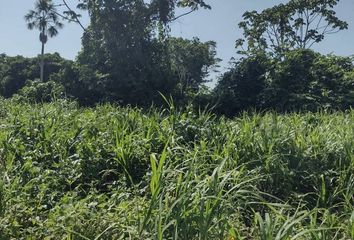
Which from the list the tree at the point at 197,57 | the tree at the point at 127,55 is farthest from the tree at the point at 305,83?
the tree at the point at 197,57

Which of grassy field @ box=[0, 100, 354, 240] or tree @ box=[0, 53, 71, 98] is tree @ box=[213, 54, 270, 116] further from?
tree @ box=[0, 53, 71, 98]

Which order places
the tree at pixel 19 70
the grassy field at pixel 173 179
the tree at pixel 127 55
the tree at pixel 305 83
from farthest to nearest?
the tree at pixel 19 70 < the tree at pixel 127 55 < the tree at pixel 305 83 < the grassy field at pixel 173 179

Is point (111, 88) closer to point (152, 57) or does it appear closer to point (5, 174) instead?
point (152, 57)

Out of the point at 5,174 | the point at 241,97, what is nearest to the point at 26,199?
the point at 5,174

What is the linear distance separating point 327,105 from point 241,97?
3.09 meters

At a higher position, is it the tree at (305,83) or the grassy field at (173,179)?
the tree at (305,83)

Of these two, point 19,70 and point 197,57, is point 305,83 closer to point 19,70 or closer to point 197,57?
point 197,57

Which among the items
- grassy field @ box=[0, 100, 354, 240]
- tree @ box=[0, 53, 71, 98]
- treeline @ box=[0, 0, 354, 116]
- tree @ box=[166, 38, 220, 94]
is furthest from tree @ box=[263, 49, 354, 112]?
tree @ box=[0, 53, 71, 98]

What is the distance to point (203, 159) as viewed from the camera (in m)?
3.42

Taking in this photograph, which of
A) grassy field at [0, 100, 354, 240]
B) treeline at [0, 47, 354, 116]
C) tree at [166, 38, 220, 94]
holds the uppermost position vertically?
tree at [166, 38, 220, 94]

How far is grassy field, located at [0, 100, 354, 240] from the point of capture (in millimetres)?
2297

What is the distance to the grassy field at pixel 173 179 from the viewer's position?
2297 millimetres

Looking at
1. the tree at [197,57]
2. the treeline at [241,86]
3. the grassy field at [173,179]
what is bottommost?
the grassy field at [173,179]

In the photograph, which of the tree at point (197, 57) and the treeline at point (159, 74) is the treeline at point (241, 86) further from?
the tree at point (197, 57)
